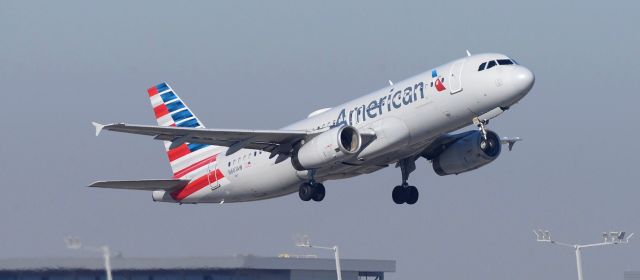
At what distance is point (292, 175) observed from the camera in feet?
214

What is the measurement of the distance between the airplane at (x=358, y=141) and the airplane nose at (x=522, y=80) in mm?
41

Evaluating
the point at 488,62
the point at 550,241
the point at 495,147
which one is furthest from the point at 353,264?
the point at 488,62

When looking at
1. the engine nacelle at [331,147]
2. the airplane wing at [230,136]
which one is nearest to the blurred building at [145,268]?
the airplane wing at [230,136]

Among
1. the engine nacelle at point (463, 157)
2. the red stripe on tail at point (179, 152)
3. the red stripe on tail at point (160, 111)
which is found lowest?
Answer: the engine nacelle at point (463, 157)

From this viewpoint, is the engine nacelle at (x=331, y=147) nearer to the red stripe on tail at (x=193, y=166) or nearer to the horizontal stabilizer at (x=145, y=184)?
the red stripe on tail at (x=193, y=166)

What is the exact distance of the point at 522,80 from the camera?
58938 millimetres

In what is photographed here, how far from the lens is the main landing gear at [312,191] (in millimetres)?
64750

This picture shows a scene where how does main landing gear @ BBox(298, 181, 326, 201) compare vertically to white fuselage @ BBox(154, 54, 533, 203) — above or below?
below

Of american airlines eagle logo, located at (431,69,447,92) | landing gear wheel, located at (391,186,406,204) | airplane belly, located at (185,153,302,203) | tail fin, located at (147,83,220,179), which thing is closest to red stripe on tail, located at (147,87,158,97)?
tail fin, located at (147,83,220,179)

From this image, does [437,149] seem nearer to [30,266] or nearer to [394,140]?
[394,140]

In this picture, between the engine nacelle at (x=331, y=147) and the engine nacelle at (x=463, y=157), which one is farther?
the engine nacelle at (x=463, y=157)

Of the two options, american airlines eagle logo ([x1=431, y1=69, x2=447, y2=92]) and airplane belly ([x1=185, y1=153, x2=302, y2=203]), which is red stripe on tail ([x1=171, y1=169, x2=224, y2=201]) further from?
american airlines eagle logo ([x1=431, y1=69, x2=447, y2=92])

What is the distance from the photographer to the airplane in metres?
59.8

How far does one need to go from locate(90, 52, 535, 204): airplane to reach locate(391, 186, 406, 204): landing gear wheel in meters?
0.05
